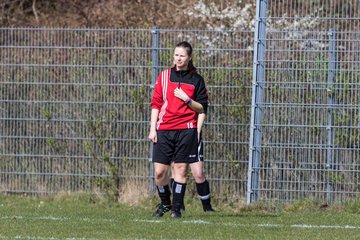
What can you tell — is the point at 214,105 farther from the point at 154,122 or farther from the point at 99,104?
the point at 154,122

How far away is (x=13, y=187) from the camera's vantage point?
14258mm

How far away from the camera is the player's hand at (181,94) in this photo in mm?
10599

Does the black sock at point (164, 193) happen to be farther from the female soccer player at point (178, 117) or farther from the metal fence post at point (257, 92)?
the metal fence post at point (257, 92)

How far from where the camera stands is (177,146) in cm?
1073

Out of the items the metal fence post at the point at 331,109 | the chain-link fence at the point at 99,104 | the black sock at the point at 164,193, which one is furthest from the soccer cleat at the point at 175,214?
the metal fence post at the point at 331,109

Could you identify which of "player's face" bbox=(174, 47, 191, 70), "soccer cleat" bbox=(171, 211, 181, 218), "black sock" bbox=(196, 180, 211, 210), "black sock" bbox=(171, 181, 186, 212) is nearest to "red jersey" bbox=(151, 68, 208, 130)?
"player's face" bbox=(174, 47, 191, 70)

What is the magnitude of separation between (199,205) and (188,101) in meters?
2.88

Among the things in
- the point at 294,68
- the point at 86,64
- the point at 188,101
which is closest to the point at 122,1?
the point at 86,64

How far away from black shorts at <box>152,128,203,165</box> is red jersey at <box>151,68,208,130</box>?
7 cm

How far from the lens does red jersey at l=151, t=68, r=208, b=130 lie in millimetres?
10727

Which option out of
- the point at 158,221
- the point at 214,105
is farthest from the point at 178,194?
the point at 214,105

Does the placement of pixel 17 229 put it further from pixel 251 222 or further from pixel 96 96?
pixel 96 96

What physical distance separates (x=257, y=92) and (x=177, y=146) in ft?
8.38

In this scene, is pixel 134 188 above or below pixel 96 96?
below
